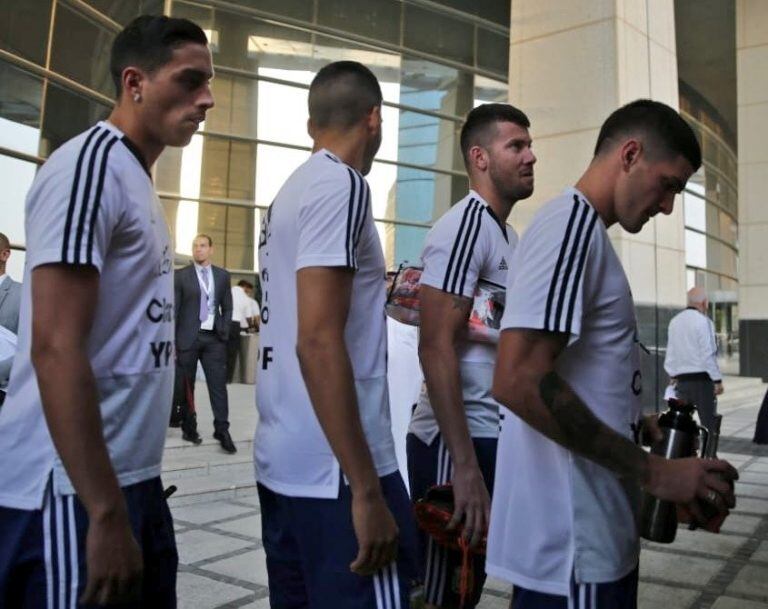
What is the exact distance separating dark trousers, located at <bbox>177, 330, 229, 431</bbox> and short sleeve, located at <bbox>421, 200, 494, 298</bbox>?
206 inches

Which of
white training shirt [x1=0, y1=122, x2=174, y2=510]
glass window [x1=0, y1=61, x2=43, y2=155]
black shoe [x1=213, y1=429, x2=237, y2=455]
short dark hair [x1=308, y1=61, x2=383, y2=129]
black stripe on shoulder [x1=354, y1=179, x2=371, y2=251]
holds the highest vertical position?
glass window [x1=0, y1=61, x2=43, y2=155]

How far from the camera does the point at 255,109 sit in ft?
54.4

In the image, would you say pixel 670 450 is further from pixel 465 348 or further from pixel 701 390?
pixel 701 390

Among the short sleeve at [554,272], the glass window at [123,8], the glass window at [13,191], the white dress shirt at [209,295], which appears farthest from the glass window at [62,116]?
the short sleeve at [554,272]

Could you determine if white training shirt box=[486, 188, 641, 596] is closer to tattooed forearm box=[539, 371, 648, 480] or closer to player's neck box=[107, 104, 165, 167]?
tattooed forearm box=[539, 371, 648, 480]

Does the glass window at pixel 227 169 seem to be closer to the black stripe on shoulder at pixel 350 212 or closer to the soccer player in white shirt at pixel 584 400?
the black stripe on shoulder at pixel 350 212

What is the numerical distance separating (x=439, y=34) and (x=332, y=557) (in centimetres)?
1844

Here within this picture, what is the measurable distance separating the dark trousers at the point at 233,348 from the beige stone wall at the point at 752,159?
41.6 ft

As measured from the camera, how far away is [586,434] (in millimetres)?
1731

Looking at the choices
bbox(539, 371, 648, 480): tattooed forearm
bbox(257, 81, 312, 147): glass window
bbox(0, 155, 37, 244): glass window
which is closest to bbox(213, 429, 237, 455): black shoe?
bbox(0, 155, 37, 244): glass window

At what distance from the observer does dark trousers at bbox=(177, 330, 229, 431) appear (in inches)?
301

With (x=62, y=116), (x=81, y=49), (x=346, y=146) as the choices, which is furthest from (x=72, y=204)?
(x=81, y=49)

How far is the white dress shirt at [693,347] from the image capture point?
812 cm

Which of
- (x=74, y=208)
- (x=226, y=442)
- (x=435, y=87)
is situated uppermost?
(x=435, y=87)
